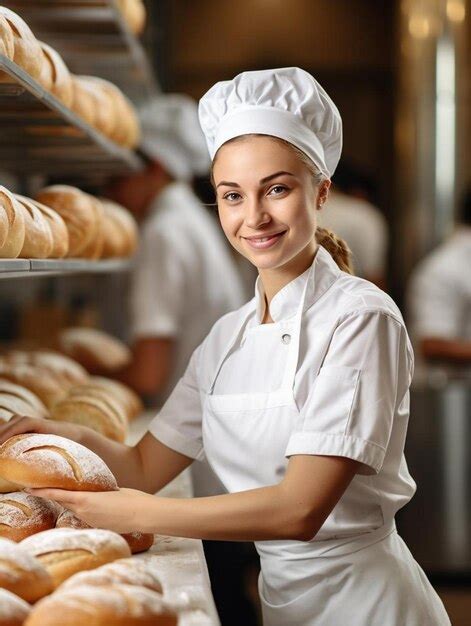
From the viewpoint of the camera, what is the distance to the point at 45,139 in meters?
2.59

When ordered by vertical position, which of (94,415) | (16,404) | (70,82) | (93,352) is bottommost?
(93,352)

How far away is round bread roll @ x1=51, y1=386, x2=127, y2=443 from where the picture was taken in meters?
2.20

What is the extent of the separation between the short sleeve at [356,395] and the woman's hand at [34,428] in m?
0.47

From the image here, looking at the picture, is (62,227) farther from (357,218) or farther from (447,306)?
(357,218)

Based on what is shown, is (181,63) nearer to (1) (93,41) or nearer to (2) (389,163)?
(2) (389,163)

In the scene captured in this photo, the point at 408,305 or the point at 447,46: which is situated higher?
the point at 447,46

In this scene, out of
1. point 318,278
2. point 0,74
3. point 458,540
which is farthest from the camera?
point 458,540

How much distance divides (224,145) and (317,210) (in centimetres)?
19

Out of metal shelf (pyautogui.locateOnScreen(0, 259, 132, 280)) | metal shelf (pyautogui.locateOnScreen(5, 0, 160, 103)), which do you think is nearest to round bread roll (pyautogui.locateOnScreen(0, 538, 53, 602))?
metal shelf (pyautogui.locateOnScreen(0, 259, 132, 280))

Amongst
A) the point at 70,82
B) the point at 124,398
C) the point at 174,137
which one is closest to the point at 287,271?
the point at 70,82

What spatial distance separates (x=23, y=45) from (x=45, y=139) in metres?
0.63

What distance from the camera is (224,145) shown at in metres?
1.58

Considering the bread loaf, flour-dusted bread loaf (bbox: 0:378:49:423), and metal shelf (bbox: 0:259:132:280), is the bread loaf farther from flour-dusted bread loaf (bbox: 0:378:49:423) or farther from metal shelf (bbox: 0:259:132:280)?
flour-dusted bread loaf (bbox: 0:378:49:423)

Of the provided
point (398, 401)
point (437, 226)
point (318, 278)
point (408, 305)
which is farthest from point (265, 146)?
point (408, 305)
